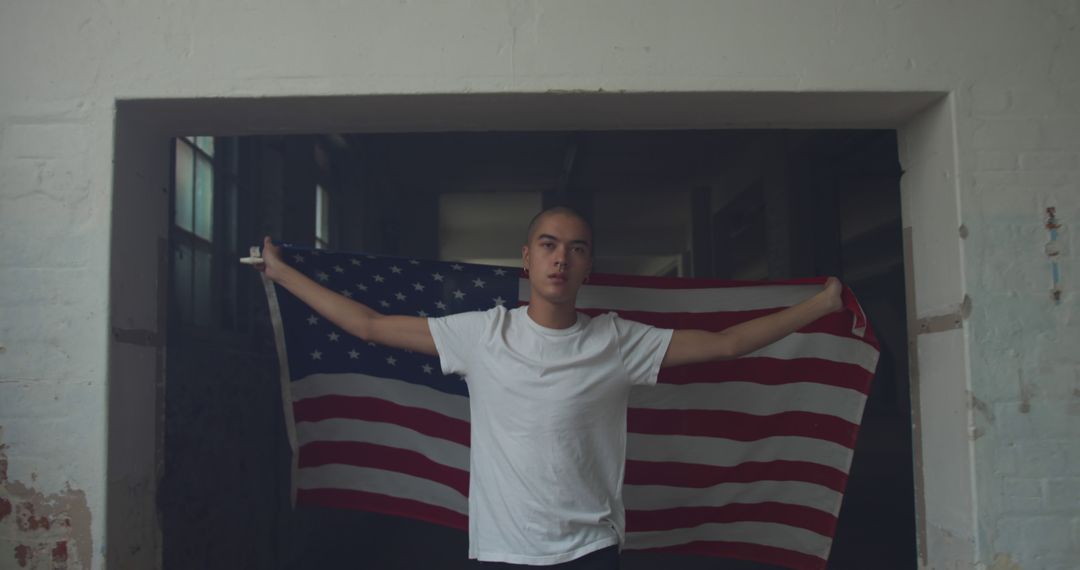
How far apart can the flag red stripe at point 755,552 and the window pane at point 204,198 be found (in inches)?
108

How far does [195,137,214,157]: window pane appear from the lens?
4.58m

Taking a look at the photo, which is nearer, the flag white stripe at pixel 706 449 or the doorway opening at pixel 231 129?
the doorway opening at pixel 231 129

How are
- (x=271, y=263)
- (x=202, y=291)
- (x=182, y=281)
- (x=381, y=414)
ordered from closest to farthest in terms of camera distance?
1. (x=271, y=263)
2. (x=381, y=414)
3. (x=182, y=281)
4. (x=202, y=291)

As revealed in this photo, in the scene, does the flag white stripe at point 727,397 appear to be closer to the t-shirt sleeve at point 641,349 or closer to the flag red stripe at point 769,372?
the flag red stripe at point 769,372

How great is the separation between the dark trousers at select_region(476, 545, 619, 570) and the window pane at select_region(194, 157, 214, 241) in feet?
9.22

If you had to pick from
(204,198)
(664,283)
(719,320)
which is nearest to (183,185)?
(204,198)

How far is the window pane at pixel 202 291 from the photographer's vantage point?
4598 millimetres

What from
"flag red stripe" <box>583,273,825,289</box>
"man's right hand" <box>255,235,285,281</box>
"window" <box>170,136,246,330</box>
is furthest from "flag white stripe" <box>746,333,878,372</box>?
"window" <box>170,136,246,330</box>

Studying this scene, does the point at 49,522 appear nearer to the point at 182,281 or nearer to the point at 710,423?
the point at 182,281

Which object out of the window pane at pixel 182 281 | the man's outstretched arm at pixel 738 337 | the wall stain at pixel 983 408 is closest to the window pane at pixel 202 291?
the window pane at pixel 182 281

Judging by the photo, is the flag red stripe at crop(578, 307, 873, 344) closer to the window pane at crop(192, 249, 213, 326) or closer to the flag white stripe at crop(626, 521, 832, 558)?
the flag white stripe at crop(626, 521, 832, 558)

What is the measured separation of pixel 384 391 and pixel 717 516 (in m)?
1.46

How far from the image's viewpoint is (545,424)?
2.60 metres

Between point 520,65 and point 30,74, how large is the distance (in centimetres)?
152
